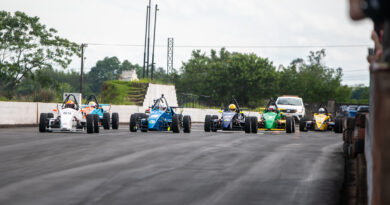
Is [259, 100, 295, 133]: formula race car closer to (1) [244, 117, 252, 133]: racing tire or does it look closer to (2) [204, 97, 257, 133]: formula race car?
(2) [204, 97, 257, 133]: formula race car

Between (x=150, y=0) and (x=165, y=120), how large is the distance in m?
37.6

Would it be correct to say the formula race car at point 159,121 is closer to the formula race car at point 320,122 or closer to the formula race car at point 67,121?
the formula race car at point 67,121

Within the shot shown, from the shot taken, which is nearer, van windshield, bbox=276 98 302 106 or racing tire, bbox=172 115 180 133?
racing tire, bbox=172 115 180 133

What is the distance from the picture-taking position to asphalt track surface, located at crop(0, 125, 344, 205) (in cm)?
667

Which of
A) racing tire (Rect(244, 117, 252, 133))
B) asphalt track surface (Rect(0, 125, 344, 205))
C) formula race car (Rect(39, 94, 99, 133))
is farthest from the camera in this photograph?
racing tire (Rect(244, 117, 252, 133))

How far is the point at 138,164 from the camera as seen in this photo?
379 inches

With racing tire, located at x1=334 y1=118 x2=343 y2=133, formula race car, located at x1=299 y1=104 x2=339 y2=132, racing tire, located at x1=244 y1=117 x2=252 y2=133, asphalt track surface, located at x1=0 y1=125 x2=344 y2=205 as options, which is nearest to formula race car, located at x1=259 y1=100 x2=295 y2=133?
racing tire, located at x1=244 y1=117 x2=252 y2=133

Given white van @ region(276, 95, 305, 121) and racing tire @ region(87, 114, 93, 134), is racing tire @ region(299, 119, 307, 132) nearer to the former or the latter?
racing tire @ region(87, 114, 93, 134)

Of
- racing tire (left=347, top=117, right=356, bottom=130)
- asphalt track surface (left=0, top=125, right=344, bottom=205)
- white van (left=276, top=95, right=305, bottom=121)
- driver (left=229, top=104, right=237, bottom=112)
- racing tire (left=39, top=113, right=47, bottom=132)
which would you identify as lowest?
asphalt track surface (left=0, top=125, right=344, bottom=205)

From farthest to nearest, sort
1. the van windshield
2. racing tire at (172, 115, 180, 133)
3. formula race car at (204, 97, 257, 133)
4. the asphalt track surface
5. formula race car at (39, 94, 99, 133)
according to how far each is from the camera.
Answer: the van windshield → formula race car at (204, 97, 257, 133) → racing tire at (172, 115, 180, 133) → formula race car at (39, 94, 99, 133) → the asphalt track surface

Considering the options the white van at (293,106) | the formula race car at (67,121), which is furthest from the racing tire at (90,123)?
the white van at (293,106)

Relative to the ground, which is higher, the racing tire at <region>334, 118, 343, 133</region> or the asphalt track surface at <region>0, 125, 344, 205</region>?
the racing tire at <region>334, 118, 343, 133</region>

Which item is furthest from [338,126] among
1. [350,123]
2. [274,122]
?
[350,123]

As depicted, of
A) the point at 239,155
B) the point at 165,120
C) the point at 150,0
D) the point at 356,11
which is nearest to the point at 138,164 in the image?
the point at 239,155
